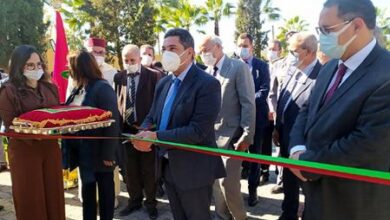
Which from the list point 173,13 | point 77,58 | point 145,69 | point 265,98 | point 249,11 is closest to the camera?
point 77,58

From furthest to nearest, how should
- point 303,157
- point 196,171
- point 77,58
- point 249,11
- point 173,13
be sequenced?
point 249,11, point 173,13, point 77,58, point 196,171, point 303,157

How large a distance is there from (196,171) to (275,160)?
35.6 inches

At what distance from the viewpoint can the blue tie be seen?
271 cm

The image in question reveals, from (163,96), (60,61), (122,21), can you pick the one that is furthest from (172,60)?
(122,21)

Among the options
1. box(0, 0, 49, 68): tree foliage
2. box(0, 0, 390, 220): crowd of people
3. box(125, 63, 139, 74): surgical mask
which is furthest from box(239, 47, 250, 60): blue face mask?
box(0, 0, 49, 68): tree foliage

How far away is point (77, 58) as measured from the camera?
3.49 metres

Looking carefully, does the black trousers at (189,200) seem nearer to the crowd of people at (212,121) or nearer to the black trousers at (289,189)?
the crowd of people at (212,121)

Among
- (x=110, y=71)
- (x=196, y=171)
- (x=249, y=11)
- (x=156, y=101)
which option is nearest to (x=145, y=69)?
(x=110, y=71)

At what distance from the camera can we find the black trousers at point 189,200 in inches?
105

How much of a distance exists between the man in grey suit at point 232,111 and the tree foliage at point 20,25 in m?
23.2

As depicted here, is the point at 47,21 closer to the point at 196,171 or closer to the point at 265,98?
the point at 265,98

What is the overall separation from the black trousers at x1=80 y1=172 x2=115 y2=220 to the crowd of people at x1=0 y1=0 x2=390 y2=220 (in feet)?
0.03

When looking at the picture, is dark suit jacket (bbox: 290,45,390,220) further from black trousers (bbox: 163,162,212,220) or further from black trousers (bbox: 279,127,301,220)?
black trousers (bbox: 279,127,301,220)

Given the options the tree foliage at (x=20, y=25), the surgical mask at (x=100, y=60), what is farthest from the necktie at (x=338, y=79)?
the tree foliage at (x=20, y=25)
